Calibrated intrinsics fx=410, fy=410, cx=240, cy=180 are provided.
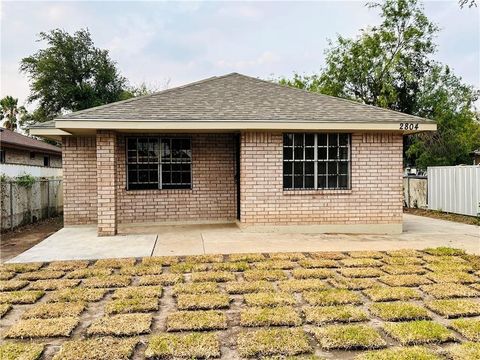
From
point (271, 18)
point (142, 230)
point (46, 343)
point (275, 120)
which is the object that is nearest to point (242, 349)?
point (46, 343)

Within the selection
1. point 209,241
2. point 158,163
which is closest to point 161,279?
point 209,241

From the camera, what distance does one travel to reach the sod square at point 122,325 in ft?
12.9

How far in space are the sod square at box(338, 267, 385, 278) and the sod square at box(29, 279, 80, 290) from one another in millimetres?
3892

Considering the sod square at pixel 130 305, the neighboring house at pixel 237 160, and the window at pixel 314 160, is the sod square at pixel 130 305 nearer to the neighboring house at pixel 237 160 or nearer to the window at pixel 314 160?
the neighboring house at pixel 237 160

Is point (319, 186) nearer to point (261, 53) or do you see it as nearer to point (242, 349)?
point (242, 349)

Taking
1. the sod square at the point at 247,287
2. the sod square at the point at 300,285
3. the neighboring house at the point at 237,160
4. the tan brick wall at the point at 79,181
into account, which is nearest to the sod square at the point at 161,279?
the sod square at the point at 247,287

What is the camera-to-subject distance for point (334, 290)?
5.28m

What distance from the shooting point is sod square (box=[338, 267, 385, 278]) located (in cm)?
604

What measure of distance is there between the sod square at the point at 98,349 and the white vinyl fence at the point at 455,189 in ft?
41.7

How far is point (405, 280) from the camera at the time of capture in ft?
18.8

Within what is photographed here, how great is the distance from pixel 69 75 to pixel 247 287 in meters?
33.5

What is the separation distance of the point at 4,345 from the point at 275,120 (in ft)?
23.8

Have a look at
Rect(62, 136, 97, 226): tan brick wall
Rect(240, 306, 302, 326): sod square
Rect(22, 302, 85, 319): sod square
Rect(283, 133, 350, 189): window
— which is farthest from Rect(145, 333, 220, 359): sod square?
Rect(62, 136, 97, 226): tan brick wall

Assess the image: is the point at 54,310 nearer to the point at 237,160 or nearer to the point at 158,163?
the point at 158,163
